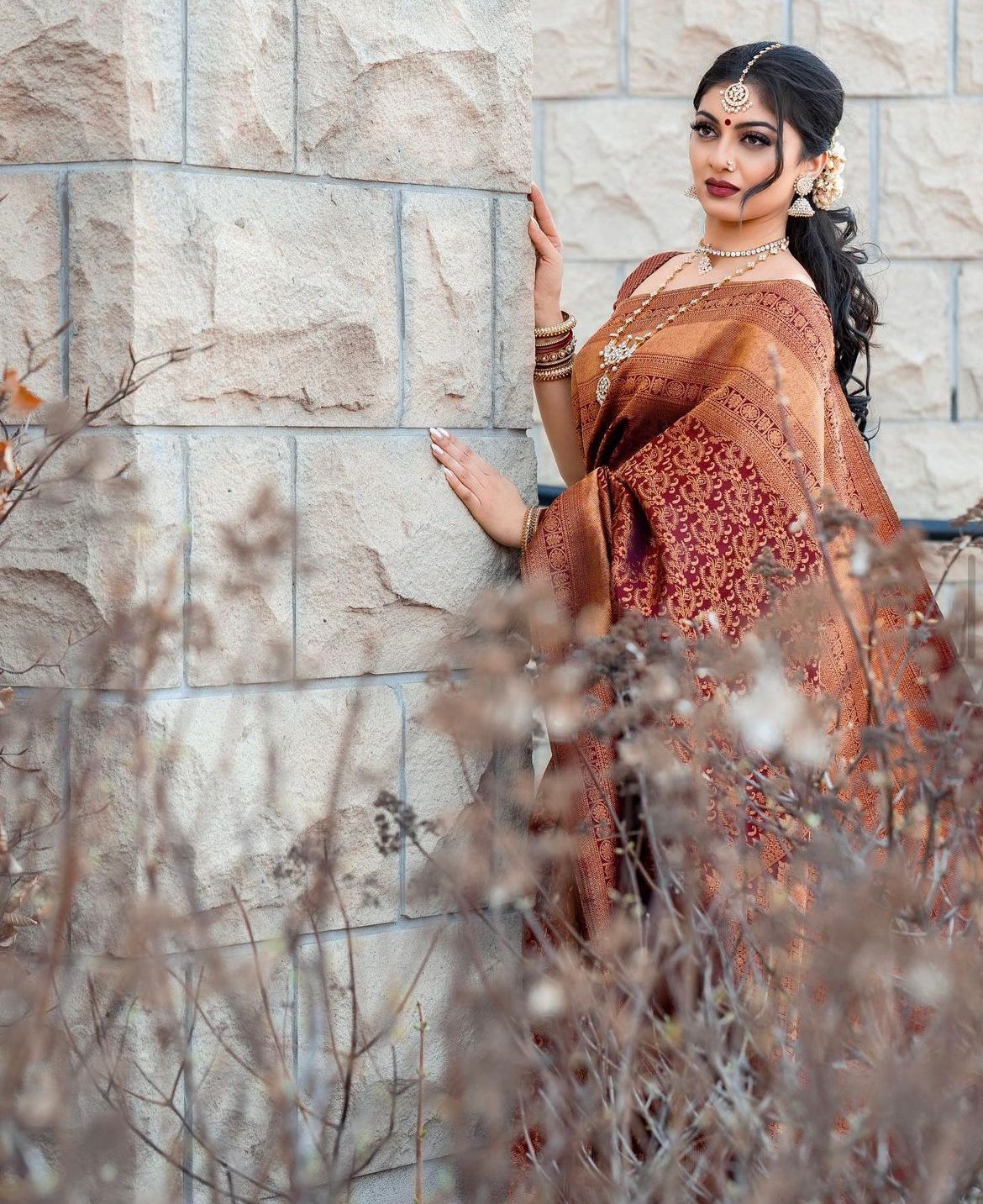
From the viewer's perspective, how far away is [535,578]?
7.06ft

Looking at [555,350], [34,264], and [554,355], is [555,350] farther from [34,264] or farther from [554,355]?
[34,264]

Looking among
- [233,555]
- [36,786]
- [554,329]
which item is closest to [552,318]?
[554,329]

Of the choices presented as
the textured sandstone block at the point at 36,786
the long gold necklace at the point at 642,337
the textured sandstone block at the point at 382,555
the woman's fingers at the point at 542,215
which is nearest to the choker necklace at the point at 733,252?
the long gold necklace at the point at 642,337

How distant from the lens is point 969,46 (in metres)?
3.67

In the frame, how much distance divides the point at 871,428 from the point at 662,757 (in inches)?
105

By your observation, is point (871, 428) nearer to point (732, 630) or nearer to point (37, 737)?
point (732, 630)

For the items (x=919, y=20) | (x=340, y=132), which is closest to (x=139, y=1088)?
(x=340, y=132)

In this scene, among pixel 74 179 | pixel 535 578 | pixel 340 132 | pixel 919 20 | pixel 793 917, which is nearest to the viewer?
pixel 793 917

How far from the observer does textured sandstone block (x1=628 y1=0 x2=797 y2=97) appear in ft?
11.9

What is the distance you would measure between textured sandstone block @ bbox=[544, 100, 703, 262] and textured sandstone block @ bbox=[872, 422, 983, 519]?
64cm

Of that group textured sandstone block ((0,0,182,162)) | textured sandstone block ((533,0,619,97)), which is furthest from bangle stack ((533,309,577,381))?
textured sandstone block ((533,0,619,97))

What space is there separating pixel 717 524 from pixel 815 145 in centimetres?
67

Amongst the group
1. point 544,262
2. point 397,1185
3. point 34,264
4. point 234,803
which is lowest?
point 397,1185

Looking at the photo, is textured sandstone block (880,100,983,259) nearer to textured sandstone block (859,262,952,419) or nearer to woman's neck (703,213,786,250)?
textured sandstone block (859,262,952,419)
